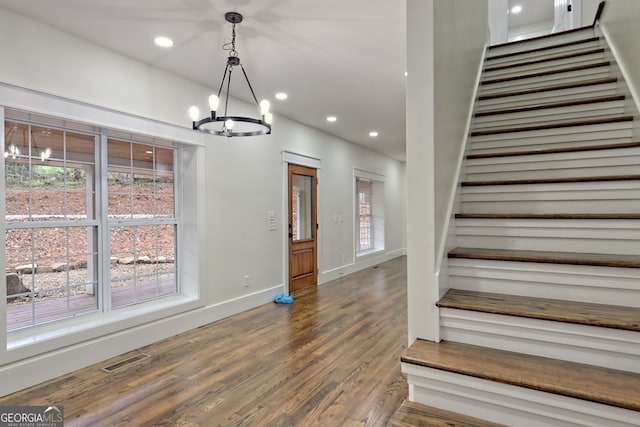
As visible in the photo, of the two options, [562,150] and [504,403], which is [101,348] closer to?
[504,403]

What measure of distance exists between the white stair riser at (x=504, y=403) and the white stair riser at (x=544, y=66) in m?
2.98

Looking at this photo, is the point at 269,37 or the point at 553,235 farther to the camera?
the point at 269,37

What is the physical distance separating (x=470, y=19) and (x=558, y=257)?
6.82 ft

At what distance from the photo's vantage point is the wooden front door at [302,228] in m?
5.53

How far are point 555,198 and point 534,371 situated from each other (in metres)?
1.11

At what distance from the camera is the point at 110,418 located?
7.06ft

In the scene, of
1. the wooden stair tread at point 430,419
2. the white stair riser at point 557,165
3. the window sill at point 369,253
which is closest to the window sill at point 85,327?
the wooden stair tread at point 430,419

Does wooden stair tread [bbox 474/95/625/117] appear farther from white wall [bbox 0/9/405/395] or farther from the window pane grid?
the window pane grid

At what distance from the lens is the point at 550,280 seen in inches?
63.7

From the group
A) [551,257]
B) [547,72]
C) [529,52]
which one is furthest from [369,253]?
[551,257]

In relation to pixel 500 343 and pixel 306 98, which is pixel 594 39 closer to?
pixel 306 98

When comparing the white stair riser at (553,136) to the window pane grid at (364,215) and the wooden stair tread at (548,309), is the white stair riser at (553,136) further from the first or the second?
the window pane grid at (364,215)

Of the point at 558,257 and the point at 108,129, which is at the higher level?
the point at 108,129

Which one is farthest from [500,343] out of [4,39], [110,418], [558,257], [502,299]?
[4,39]
